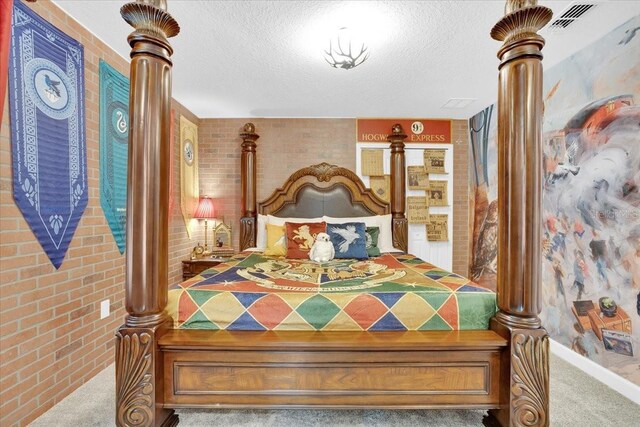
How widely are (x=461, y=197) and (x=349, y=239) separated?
2.12m

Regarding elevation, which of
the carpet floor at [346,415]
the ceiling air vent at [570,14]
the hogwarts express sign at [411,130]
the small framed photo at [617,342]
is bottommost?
the carpet floor at [346,415]

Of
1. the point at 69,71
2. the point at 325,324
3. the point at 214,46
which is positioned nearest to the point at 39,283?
the point at 69,71

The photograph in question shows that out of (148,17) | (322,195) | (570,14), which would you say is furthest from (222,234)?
(570,14)

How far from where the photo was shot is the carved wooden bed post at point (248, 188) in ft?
13.0

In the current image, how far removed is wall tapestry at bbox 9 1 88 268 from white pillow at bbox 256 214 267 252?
1.76 meters

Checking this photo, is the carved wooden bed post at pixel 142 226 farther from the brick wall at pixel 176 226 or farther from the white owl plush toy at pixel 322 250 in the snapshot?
the brick wall at pixel 176 226

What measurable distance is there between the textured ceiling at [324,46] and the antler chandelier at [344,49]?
Answer: 0.09 m

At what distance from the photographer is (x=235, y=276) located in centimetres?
219

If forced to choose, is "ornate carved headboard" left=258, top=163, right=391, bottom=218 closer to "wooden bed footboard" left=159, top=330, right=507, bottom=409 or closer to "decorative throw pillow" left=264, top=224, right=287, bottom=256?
"decorative throw pillow" left=264, top=224, right=287, bottom=256

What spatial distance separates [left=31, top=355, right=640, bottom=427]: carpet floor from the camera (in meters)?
1.86

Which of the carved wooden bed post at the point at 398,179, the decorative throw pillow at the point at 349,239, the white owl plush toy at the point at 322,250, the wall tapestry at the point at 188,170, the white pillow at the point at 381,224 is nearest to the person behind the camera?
the white owl plush toy at the point at 322,250

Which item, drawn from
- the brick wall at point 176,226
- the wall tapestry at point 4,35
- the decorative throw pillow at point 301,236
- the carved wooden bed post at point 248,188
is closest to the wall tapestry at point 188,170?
the brick wall at point 176,226

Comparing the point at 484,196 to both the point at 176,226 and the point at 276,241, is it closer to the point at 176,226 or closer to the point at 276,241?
the point at 276,241

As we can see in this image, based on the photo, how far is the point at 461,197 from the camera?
4.49 meters
